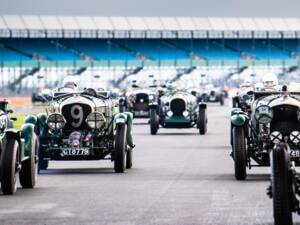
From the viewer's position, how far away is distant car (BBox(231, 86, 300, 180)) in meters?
17.8

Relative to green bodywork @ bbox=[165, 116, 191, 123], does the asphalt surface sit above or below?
below

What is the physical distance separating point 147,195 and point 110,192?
2.44 ft

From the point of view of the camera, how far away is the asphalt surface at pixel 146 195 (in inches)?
485

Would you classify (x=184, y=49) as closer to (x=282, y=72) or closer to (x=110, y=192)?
(x=282, y=72)

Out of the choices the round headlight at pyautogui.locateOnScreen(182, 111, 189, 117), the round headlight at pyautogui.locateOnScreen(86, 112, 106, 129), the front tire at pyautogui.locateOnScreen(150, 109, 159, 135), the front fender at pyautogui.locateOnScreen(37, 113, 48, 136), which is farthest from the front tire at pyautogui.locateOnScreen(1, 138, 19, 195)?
the round headlight at pyautogui.locateOnScreen(182, 111, 189, 117)

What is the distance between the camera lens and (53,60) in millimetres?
116562

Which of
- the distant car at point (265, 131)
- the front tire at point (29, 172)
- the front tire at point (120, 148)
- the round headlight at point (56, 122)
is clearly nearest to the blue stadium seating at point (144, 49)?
the round headlight at point (56, 122)

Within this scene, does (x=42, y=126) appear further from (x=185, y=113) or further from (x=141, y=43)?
(x=141, y=43)

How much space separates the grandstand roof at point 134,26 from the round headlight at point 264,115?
9237cm

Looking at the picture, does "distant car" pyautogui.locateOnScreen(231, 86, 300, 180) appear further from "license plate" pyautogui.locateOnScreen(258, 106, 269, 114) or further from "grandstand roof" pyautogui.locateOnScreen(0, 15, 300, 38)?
"grandstand roof" pyautogui.locateOnScreen(0, 15, 300, 38)

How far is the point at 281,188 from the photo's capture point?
10.3 m

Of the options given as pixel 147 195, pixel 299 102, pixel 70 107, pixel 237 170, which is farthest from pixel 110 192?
pixel 70 107

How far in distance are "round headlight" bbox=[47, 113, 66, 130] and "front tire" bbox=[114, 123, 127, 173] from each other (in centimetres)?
128

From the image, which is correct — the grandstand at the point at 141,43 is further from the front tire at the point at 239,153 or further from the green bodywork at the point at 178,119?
the front tire at the point at 239,153
